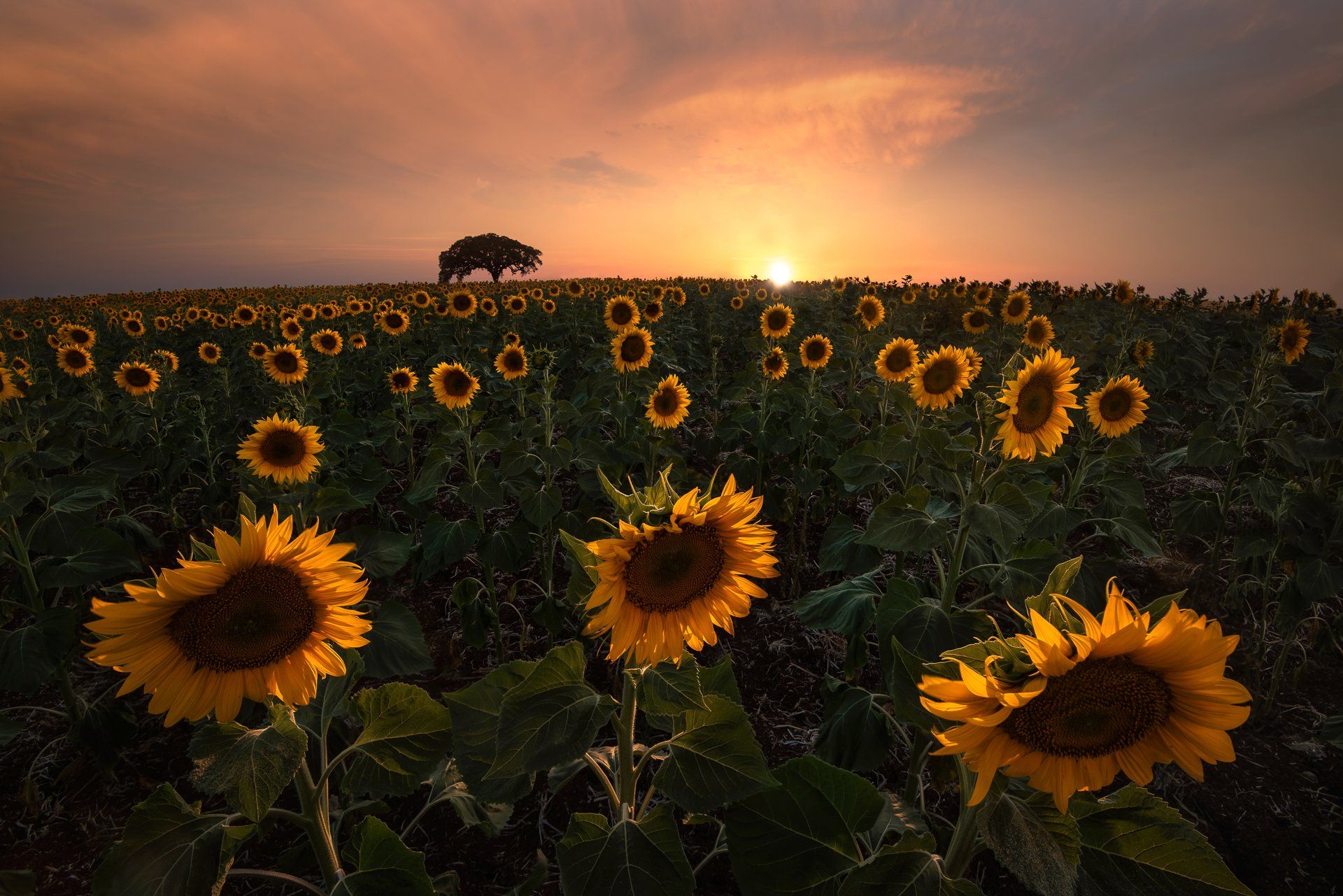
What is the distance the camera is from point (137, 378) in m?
8.26

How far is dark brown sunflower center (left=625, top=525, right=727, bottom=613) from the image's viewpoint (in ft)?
5.79

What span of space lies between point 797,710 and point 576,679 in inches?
124

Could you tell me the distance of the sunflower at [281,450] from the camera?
4375 mm

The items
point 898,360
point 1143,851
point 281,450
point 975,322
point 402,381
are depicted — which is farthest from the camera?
point 975,322

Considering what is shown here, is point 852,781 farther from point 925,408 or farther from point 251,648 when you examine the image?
point 925,408

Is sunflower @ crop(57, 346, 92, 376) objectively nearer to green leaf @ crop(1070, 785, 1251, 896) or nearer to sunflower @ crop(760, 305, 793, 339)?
sunflower @ crop(760, 305, 793, 339)

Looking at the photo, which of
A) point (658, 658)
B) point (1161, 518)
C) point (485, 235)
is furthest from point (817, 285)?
point (485, 235)

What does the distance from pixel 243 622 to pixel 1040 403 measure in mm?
3929

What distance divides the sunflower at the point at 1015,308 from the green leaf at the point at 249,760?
40.8ft

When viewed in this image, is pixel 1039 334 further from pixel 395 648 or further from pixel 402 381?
pixel 395 648

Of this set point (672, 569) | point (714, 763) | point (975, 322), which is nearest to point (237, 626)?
point (672, 569)

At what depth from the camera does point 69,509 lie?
11.8 feet

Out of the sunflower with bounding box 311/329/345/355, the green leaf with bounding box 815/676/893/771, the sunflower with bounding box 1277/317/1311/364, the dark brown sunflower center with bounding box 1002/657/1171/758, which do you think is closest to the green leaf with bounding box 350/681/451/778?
the dark brown sunflower center with bounding box 1002/657/1171/758

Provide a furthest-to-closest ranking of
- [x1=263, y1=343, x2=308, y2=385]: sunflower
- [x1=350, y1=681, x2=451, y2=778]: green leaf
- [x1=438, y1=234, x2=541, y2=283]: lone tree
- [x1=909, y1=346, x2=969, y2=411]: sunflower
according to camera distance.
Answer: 1. [x1=438, y1=234, x2=541, y2=283]: lone tree
2. [x1=263, y1=343, x2=308, y2=385]: sunflower
3. [x1=909, y1=346, x2=969, y2=411]: sunflower
4. [x1=350, y1=681, x2=451, y2=778]: green leaf
